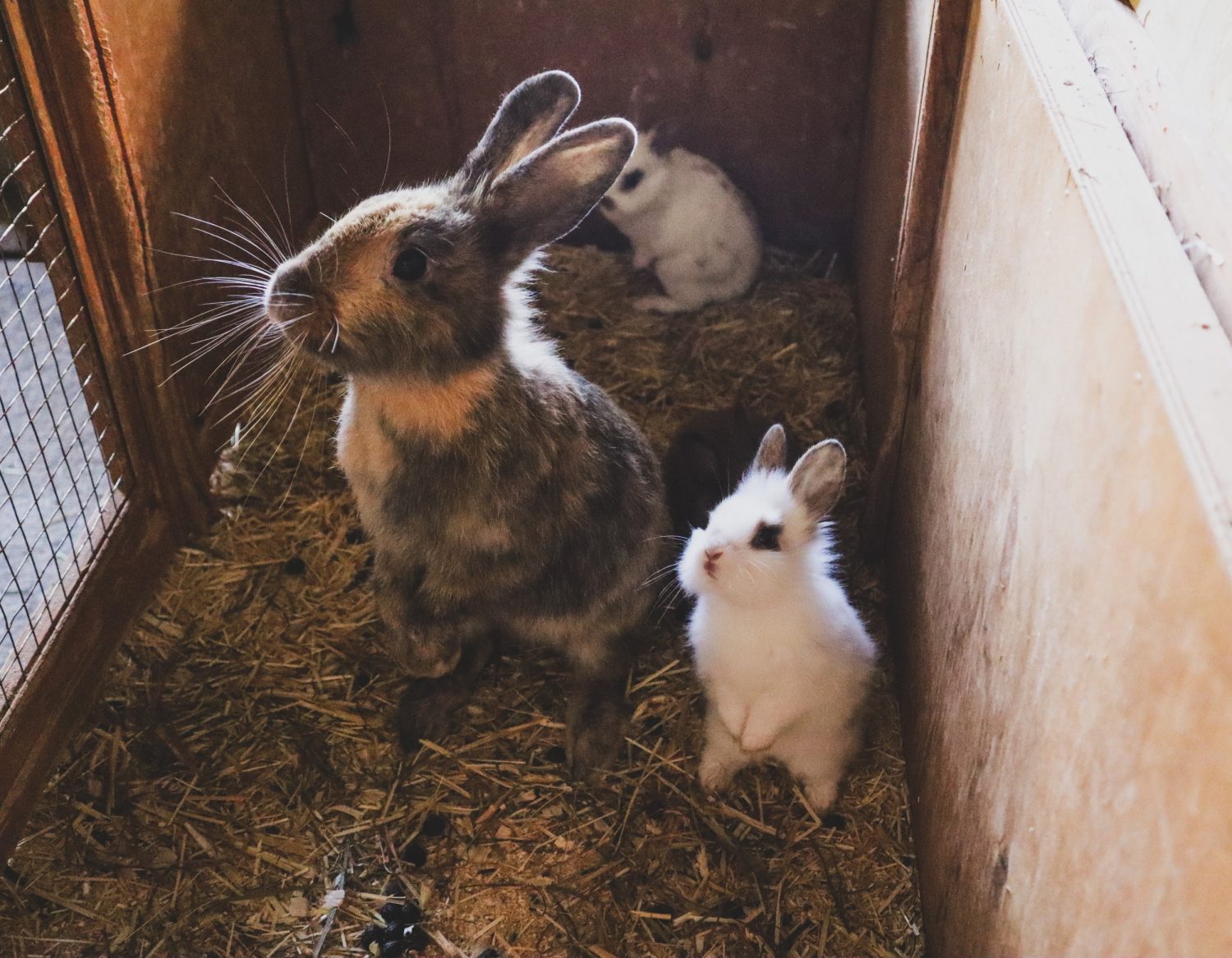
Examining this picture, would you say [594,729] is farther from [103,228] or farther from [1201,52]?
[1201,52]

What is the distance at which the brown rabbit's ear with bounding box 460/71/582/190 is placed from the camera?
264 centimetres

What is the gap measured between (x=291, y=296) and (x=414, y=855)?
1.29 metres

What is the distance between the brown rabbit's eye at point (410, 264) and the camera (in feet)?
7.96

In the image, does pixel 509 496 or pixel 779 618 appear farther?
pixel 509 496

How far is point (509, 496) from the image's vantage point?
2.72 meters

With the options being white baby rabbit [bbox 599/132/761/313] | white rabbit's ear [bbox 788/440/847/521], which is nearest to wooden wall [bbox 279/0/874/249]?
white baby rabbit [bbox 599/132/761/313]

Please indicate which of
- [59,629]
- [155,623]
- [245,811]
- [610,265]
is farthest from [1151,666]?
[610,265]

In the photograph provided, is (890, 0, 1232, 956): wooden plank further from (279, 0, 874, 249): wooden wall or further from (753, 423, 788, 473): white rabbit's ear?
(279, 0, 874, 249): wooden wall

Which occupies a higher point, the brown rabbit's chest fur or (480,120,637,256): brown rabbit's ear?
(480,120,637,256): brown rabbit's ear

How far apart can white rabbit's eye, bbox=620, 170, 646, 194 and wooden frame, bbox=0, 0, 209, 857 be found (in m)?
1.60

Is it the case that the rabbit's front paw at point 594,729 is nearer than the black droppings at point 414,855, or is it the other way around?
the black droppings at point 414,855

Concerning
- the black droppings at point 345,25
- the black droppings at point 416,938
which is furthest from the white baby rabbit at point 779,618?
the black droppings at point 345,25

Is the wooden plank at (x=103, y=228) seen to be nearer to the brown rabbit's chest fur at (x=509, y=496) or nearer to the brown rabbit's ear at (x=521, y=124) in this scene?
the brown rabbit's chest fur at (x=509, y=496)

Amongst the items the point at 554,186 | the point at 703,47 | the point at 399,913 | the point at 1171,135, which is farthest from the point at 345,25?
the point at 1171,135
